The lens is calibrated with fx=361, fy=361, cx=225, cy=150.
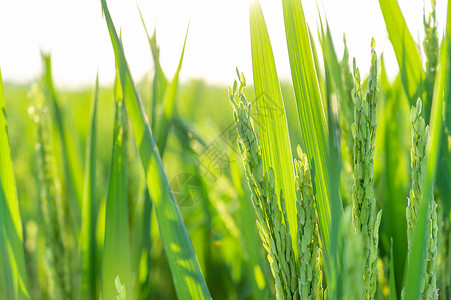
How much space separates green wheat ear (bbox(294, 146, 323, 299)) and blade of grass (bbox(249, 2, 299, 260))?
75 millimetres

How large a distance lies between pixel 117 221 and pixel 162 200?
0.17 metres

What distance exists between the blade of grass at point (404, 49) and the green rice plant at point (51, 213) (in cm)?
80

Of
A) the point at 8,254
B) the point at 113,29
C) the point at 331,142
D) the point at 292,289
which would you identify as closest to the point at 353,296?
the point at 292,289

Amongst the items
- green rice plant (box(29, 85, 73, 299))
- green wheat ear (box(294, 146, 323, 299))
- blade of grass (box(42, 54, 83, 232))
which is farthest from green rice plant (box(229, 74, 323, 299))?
blade of grass (box(42, 54, 83, 232))

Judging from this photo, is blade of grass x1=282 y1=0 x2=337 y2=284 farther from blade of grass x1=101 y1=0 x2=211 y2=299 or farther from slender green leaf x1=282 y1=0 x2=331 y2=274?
blade of grass x1=101 y1=0 x2=211 y2=299

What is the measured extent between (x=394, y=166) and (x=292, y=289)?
0.67 m

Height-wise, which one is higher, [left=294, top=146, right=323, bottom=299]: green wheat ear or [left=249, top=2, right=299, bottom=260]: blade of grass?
[left=249, top=2, right=299, bottom=260]: blade of grass

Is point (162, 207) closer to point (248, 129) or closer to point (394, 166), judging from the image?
point (248, 129)

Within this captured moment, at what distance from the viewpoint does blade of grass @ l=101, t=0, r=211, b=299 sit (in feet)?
2.00

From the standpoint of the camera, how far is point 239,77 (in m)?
0.50

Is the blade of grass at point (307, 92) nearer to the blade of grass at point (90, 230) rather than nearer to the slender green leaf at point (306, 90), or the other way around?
the slender green leaf at point (306, 90)

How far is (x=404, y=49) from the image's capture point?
731 millimetres

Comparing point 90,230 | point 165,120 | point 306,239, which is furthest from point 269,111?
point 90,230

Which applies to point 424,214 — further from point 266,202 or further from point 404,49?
point 404,49
